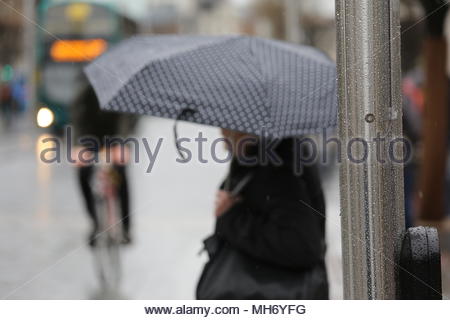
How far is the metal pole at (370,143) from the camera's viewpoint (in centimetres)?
182

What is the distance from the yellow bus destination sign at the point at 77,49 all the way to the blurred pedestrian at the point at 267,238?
16.1 m

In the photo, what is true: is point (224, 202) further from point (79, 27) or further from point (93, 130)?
point (79, 27)

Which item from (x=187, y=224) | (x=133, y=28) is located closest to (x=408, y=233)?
(x=187, y=224)

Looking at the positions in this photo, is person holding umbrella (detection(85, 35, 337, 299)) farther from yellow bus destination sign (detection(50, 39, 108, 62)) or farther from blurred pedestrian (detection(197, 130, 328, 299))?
yellow bus destination sign (detection(50, 39, 108, 62))

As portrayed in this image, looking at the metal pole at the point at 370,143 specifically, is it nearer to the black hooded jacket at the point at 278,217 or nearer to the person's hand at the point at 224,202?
the black hooded jacket at the point at 278,217

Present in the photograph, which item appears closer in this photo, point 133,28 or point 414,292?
point 414,292

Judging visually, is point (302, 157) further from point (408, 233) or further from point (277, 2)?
point (277, 2)

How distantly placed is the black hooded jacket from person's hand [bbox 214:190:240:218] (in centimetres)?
2

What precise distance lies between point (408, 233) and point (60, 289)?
4.83 meters

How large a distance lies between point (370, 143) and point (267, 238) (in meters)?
1.07

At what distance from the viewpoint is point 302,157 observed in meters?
3.15

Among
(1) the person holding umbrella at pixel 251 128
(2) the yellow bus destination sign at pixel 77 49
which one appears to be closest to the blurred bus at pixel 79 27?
(2) the yellow bus destination sign at pixel 77 49

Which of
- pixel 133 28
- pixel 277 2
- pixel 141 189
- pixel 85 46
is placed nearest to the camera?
pixel 141 189

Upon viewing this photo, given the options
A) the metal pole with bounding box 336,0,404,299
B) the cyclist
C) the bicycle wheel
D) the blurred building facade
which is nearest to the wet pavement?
the bicycle wheel
